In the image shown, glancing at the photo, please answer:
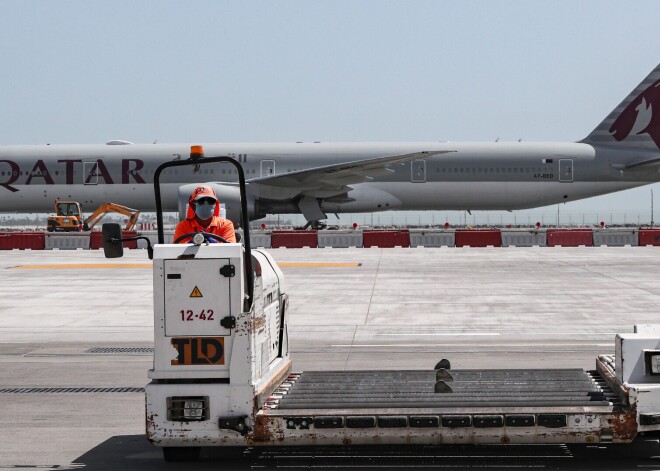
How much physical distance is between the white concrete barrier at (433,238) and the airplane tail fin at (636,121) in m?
13.2

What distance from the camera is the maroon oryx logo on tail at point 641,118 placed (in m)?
51.8

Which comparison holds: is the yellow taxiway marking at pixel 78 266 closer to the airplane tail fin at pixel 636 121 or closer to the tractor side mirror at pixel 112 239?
the tractor side mirror at pixel 112 239

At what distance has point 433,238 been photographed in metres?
42.0

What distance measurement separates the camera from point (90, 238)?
138ft

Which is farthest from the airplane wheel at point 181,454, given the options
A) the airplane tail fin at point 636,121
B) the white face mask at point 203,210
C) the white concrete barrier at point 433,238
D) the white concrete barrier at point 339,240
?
the airplane tail fin at point 636,121

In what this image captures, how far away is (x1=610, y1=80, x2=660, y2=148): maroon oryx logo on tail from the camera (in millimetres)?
51781

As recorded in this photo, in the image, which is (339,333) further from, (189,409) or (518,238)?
(518,238)

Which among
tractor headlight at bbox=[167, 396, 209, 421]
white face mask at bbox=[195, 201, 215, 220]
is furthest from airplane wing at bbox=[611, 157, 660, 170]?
tractor headlight at bbox=[167, 396, 209, 421]

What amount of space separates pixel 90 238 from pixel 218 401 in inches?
1427

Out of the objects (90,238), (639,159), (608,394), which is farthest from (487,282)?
(639,159)

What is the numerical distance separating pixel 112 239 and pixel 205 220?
2.95ft

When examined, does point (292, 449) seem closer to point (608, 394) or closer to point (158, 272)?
point (158, 272)

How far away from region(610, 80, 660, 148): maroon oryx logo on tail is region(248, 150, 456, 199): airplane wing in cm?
1275

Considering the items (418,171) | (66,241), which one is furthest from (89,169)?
(418,171)
